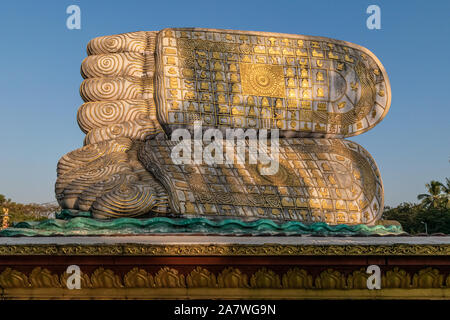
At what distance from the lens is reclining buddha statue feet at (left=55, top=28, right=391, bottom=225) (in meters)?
7.15

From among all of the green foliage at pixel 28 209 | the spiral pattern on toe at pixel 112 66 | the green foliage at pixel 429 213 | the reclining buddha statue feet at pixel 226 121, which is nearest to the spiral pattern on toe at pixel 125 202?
the reclining buddha statue feet at pixel 226 121

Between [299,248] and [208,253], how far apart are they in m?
0.65

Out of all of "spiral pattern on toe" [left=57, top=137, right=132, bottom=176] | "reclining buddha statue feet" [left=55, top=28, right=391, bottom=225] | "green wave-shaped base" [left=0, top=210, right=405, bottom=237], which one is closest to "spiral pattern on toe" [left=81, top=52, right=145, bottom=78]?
"reclining buddha statue feet" [left=55, top=28, right=391, bottom=225]

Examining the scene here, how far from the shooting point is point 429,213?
74.5 ft

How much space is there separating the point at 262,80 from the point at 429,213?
17.6 metres

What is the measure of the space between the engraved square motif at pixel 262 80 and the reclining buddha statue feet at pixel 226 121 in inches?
0.8

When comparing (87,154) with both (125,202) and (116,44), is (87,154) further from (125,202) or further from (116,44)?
(116,44)

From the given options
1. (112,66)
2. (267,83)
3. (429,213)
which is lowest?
Answer: (429,213)

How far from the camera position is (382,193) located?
8.36 m

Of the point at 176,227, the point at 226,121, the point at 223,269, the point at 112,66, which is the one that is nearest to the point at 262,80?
the point at 226,121

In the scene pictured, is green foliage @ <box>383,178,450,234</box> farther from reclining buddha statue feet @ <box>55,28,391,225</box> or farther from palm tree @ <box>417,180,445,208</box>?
reclining buddha statue feet @ <box>55,28,391,225</box>

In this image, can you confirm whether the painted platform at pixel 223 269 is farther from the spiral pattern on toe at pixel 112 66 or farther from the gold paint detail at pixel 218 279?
the spiral pattern on toe at pixel 112 66

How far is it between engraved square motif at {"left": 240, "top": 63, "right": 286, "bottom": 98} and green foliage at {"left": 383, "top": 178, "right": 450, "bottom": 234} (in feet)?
52.5
